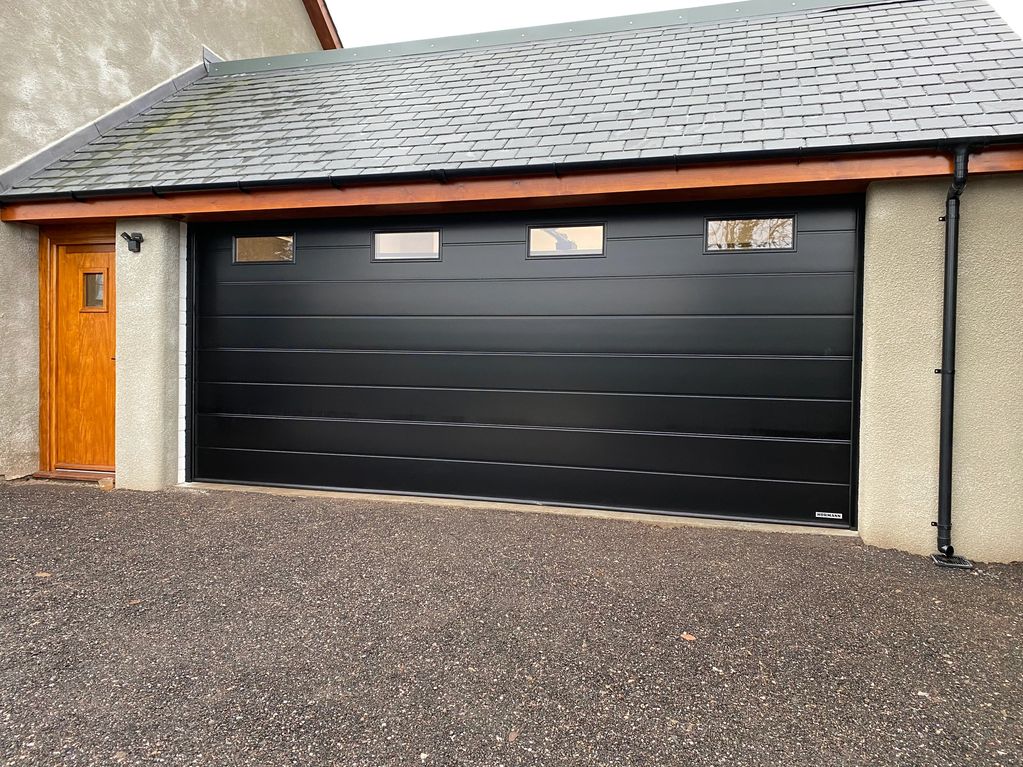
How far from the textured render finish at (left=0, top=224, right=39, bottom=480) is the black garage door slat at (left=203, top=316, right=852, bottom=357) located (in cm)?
169

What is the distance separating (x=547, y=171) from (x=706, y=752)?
3460 mm

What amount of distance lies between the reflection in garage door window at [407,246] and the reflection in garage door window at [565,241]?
821mm

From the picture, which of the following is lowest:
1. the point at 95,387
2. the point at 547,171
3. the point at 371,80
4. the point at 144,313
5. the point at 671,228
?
the point at 95,387

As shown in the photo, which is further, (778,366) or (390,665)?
(778,366)

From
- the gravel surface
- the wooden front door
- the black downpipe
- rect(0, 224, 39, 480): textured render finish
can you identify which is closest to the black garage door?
the black downpipe

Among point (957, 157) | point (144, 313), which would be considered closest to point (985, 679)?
point (957, 157)

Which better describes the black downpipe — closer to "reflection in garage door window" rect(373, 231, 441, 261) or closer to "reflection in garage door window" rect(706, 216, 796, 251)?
"reflection in garage door window" rect(706, 216, 796, 251)

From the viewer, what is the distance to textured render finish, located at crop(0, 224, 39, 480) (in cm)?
518

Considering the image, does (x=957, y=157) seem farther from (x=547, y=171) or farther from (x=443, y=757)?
(x=443, y=757)

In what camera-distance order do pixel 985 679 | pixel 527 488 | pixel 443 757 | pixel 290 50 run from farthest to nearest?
pixel 290 50 < pixel 527 488 < pixel 985 679 < pixel 443 757

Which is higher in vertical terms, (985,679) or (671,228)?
(671,228)

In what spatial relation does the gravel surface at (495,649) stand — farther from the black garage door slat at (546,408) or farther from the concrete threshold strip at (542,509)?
the black garage door slat at (546,408)

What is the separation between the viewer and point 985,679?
7.50ft

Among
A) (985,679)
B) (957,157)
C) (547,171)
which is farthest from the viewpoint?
(547,171)
